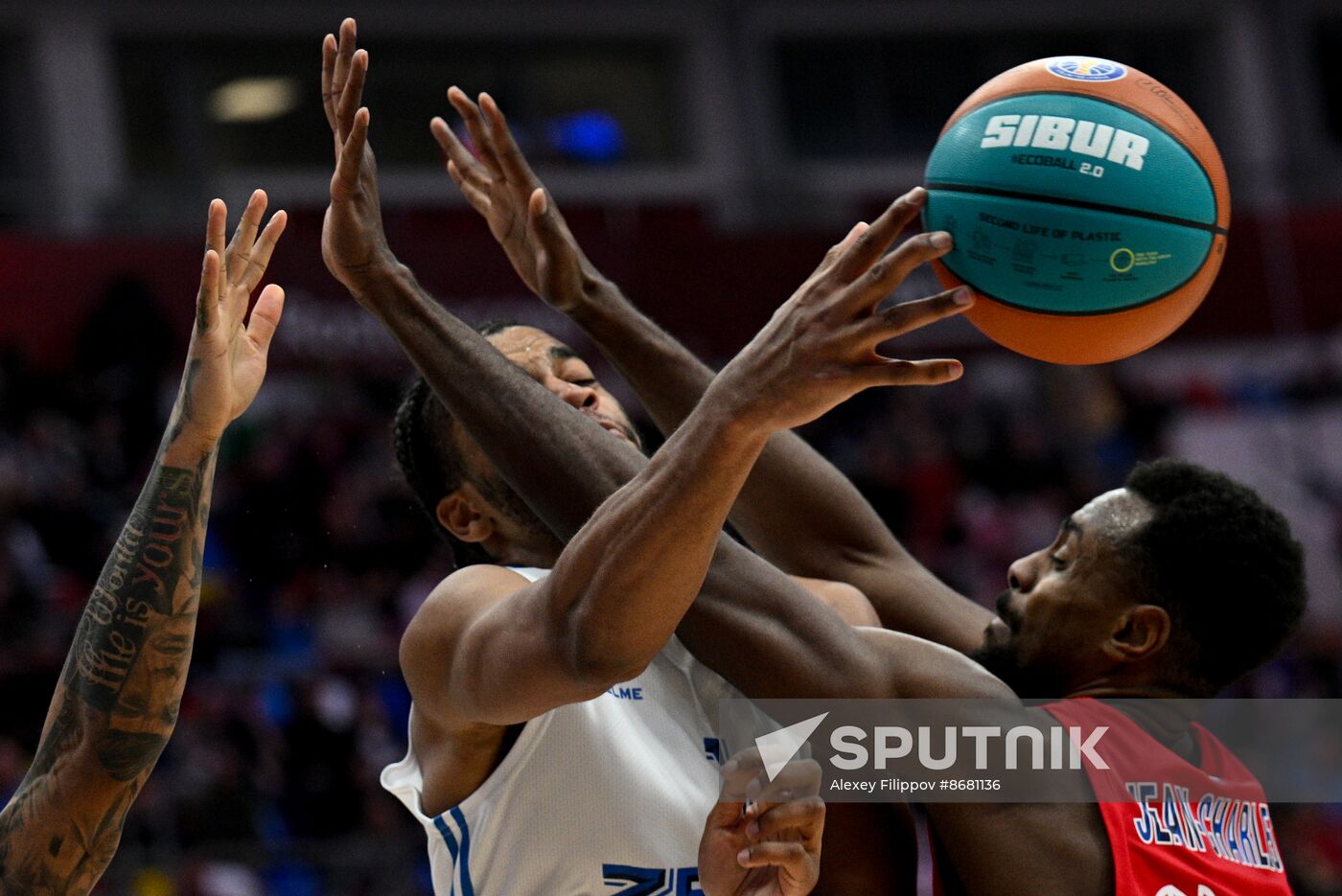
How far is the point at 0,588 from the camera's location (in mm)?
8984

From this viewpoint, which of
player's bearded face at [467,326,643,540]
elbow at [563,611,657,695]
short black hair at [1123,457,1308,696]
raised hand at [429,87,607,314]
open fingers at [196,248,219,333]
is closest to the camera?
elbow at [563,611,657,695]

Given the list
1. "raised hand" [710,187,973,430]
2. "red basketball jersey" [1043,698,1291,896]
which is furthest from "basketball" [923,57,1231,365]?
"red basketball jersey" [1043,698,1291,896]

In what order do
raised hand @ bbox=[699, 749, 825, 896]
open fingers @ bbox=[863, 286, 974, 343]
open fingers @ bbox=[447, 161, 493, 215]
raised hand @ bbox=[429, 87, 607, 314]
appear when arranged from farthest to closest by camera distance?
1. open fingers @ bbox=[447, 161, 493, 215]
2. raised hand @ bbox=[429, 87, 607, 314]
3. raised hand @ bbox=[699, 749, 825, 896]
4. open fingers @ bbox=[863, 286, 974, 343]

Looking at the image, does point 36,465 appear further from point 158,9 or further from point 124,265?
point 158,9

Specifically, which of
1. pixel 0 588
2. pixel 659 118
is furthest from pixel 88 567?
pixel 659 118

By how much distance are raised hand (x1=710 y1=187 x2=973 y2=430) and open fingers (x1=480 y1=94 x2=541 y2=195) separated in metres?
1.29

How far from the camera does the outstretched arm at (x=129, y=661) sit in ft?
9.00

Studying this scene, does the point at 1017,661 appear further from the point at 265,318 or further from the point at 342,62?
the point at 342,62

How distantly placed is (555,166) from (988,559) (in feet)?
19.0

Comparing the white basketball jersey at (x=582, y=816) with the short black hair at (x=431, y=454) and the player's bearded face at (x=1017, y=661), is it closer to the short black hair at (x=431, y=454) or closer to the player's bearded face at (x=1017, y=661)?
the short black hair at (x=431, y=454)

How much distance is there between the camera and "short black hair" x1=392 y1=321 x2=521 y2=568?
3252 mm

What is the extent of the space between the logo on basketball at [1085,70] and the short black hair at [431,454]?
1.17 meters

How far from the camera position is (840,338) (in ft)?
7.54

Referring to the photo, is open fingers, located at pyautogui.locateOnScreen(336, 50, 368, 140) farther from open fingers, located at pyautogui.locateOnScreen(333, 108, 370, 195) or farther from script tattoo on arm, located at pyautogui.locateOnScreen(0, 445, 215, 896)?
script tattoo on arm, located at pyautogui.locateOnScreen(0, 445, 215, 896)
